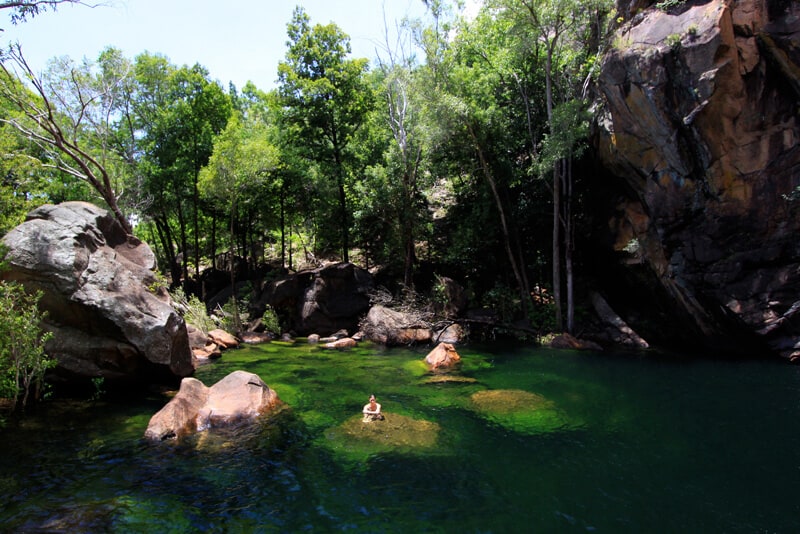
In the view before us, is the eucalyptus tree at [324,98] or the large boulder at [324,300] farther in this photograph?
the eucalyptus tree at [324,98]

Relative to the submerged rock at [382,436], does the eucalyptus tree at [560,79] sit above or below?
above

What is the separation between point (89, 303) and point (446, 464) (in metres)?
9.11

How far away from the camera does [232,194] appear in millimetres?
25281

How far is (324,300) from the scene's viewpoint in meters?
24.2

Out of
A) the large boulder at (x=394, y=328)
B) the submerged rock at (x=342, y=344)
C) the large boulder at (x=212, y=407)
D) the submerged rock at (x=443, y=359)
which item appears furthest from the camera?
the large boulder at (x=394, y=328)

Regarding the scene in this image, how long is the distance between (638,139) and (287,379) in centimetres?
1513

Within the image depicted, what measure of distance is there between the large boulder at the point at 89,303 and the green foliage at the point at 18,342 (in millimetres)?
572

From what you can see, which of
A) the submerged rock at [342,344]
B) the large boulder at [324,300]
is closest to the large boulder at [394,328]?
the submerged rock at [342,344]

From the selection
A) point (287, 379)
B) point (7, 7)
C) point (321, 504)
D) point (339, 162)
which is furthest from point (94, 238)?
point (339, 162)

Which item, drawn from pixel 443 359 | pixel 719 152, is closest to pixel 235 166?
pixel 443 359

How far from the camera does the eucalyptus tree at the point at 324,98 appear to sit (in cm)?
2767

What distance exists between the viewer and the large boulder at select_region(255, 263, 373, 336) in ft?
79.1

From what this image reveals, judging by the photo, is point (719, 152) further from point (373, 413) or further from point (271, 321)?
point (271, 321)

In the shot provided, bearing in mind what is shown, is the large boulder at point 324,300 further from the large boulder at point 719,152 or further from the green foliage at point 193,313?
the large boulder at point 719,152
